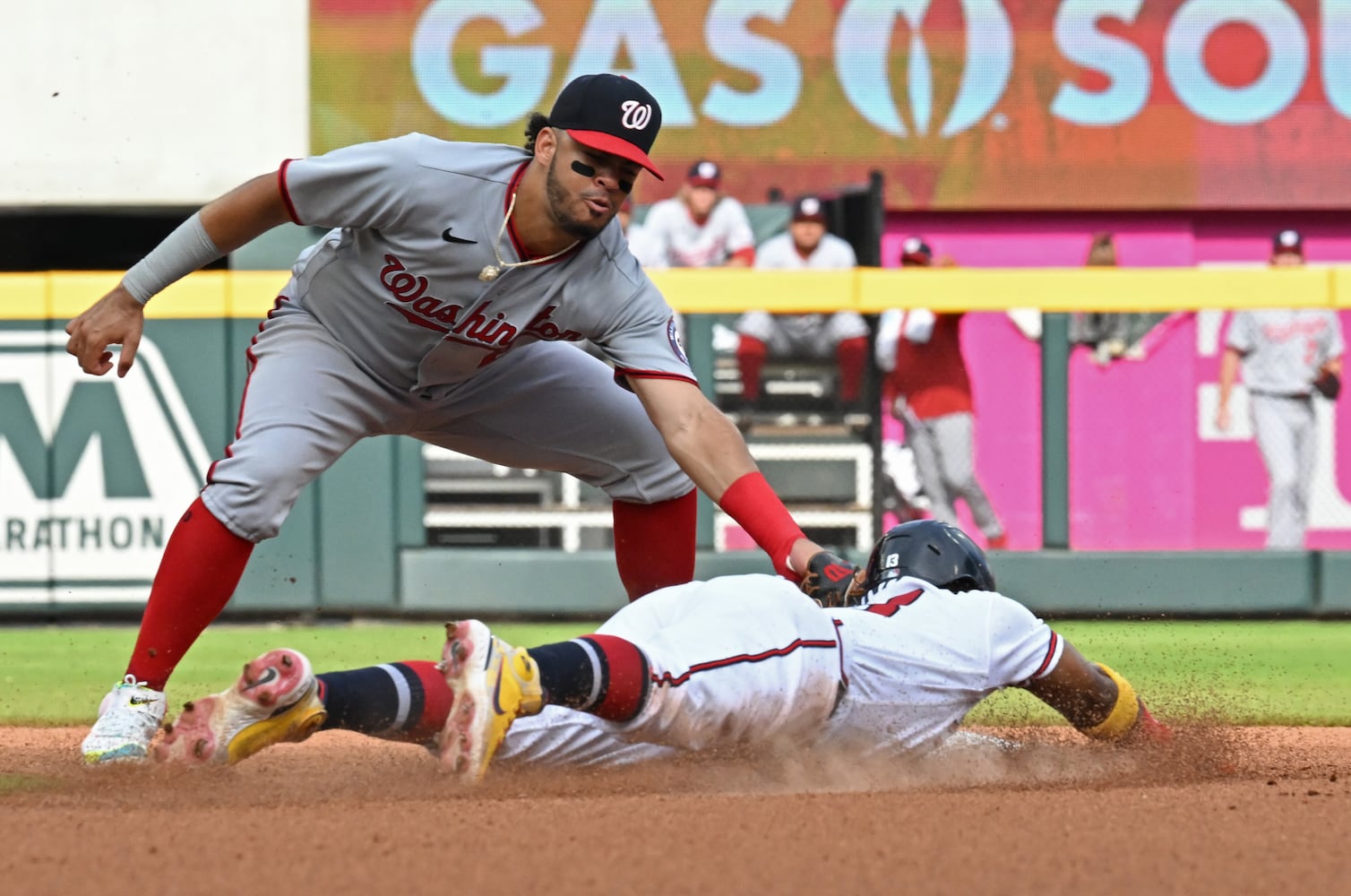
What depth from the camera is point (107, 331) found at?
369 centimetres

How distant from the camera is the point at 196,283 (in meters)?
7.80

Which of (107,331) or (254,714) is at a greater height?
(107,331)

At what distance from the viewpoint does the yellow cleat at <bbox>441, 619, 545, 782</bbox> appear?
2.98 m

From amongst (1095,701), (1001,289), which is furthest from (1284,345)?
(1095,701)

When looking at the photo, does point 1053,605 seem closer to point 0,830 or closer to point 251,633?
point 251,633

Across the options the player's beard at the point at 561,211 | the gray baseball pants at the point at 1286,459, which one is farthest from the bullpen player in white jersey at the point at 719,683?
the gray baseball pants at the point at 1286,459

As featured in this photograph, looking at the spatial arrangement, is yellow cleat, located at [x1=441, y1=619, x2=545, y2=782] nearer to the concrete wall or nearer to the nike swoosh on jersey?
the nike swoosh on jersey

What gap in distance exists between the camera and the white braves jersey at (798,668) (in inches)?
128

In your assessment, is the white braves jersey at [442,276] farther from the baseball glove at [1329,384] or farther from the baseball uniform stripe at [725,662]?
the baseball glove at [1329,384]

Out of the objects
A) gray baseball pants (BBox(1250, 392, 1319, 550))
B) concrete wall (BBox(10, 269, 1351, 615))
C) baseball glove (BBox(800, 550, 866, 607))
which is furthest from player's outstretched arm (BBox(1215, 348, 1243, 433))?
baseball glove (BBox(800, 550, 866, 607))

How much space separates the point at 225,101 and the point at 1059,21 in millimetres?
5775

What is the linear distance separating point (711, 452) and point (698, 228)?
5.73 m

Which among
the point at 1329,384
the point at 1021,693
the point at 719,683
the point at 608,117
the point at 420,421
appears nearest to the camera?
the point at 719,683

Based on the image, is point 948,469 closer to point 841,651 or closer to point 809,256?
point 809,256
